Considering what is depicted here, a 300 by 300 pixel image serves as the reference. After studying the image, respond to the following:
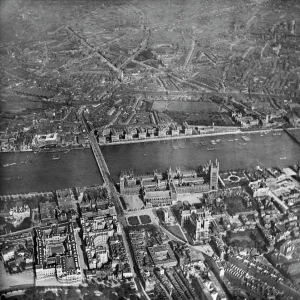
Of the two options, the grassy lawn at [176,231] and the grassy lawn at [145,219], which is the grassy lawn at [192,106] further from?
the grassy lawn at [176,231]

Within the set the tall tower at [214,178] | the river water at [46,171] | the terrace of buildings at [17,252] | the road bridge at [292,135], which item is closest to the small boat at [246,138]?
the road bridge at [292,135]

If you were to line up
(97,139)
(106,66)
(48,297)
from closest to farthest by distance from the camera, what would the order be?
(48,297) → (97,139) → (106,66)

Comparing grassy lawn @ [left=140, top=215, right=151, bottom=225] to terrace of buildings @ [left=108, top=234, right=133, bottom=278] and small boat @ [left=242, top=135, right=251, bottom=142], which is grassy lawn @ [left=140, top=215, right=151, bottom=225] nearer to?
terrace of buildings @ [left=108, top=234, right=133, bottom=278]

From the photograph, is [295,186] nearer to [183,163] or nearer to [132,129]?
[183,163]

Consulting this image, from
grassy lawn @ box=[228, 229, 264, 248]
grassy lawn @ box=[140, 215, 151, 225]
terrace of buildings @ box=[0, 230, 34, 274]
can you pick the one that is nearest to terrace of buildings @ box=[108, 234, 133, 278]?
grassy lawn @ box=[140, 215, 151, 225]

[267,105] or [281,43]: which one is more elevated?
[281,43]

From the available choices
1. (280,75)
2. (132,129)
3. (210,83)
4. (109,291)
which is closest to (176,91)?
(210,83)

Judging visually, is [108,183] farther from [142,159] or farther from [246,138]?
[246,138]

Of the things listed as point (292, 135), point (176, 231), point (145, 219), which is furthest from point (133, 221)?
point (292, 135)
